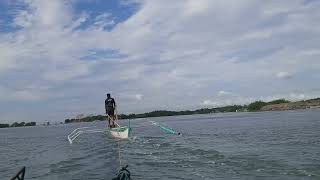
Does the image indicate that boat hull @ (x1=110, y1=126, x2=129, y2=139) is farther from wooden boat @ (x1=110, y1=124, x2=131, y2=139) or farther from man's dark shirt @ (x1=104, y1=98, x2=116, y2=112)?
man's dark shirt @ (x1=104, y1=98, x2=116, y2=112)

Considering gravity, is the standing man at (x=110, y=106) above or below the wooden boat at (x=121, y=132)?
above

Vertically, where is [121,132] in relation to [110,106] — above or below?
below

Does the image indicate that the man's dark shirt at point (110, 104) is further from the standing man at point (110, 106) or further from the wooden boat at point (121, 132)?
the wooden boat at point (121, 132)

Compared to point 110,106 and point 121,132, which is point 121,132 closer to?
point 121,132

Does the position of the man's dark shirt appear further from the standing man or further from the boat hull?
the boat hull

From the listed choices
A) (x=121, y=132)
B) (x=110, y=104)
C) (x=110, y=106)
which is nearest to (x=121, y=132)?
(x=121, y=132)

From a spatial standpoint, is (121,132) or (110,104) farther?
(110,104)

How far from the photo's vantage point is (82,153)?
29.1 m

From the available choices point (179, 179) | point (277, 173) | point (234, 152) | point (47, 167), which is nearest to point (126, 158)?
point (47, 167)

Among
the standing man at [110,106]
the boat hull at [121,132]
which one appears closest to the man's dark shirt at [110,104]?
the standing man at [110,106]

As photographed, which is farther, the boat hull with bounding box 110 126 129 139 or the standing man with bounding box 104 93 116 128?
the standing man with bounding box 104 93 116 128

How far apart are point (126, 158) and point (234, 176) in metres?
8.32

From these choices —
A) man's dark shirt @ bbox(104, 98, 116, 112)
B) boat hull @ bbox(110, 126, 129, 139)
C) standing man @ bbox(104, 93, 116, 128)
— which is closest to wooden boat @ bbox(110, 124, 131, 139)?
boat hull @ bbox(110, 126, 129, 139)

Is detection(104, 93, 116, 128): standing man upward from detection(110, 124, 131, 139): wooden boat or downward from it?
upward
